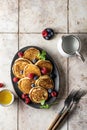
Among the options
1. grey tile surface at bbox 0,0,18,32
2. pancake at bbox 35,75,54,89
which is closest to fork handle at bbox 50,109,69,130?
pancake at bbox 35,75,54,89

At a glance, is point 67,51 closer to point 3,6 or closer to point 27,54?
point 27,54

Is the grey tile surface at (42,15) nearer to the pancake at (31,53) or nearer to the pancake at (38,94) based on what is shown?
the pancake at (31,53)

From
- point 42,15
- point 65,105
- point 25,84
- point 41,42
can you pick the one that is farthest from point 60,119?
point 42,15

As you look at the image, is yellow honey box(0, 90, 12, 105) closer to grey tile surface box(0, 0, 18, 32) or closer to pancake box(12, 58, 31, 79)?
pancake box(12, 58, 31, 79)

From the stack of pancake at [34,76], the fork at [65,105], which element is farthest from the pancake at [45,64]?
the fork at [65,105]

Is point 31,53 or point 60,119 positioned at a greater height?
point 31,53

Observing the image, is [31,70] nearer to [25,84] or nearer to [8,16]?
[25,84]
